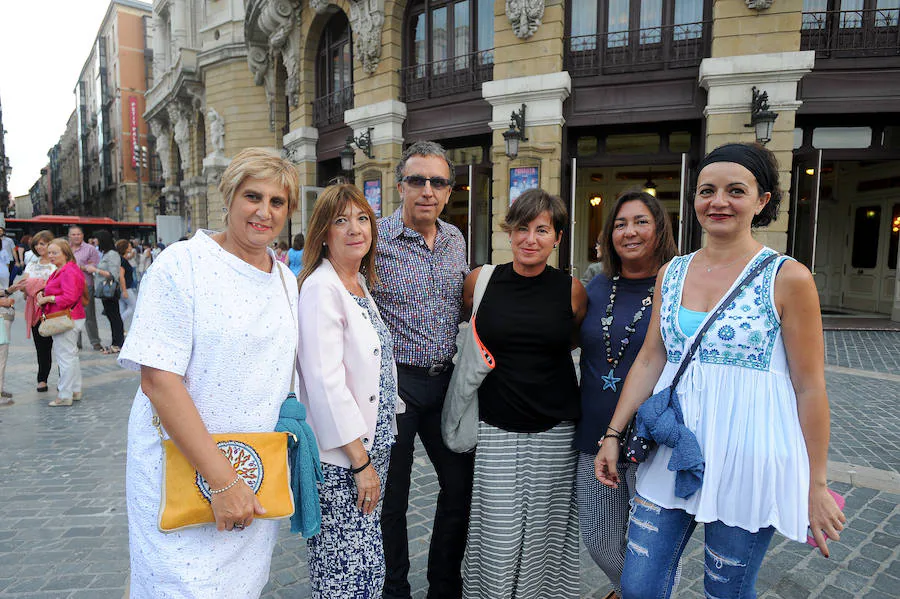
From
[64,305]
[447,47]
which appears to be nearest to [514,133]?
[447,47]

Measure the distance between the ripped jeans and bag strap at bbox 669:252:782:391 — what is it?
1.71 feet

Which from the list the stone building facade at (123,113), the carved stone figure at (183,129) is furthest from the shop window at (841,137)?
the stone building facade at (123,113)

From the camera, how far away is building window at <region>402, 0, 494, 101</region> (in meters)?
13.0

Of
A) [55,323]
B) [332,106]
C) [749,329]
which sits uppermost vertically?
[332,106]

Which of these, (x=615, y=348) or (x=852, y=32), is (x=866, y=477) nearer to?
(x=615, y=348)

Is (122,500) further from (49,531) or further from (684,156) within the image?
(684,156)

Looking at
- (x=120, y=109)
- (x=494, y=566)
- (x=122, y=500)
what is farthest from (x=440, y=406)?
(x=120, y=109)

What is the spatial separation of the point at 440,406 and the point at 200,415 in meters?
1.30

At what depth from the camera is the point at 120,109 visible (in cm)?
4934

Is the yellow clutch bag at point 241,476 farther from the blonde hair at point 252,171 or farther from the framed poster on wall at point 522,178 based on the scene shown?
the framed poster on wall at point 522,178

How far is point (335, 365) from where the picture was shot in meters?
1.99

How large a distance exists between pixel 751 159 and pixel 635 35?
37.2 feet

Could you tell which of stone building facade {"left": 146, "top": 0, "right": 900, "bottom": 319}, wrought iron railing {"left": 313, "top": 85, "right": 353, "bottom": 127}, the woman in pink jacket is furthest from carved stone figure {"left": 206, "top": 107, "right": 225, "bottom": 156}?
the woman in pink jacket

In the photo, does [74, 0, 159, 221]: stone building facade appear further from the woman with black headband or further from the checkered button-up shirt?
the woman with black headband
